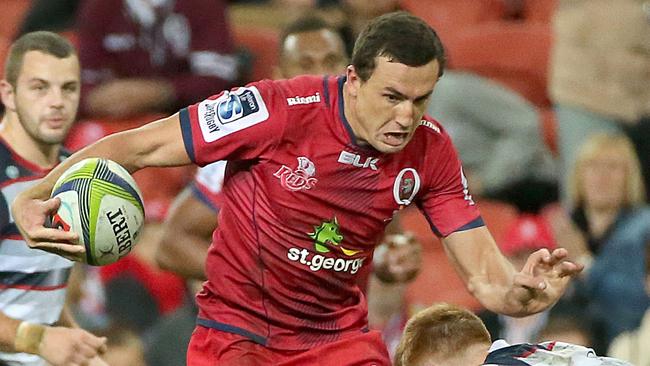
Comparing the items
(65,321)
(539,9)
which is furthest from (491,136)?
(65,321)

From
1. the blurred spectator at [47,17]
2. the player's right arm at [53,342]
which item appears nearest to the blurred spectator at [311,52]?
the player's right arm at [53,342]

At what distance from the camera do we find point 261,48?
9.29m

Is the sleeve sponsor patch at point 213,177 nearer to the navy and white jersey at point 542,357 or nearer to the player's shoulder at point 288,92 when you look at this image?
the player's shoulder at point 288,92

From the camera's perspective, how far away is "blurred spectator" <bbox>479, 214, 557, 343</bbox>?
737cm

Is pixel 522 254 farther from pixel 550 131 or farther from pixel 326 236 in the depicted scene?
pixel 326 236

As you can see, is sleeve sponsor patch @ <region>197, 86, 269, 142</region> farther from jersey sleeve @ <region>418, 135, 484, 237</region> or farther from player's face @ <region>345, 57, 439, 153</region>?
jersey sleeve @ <region>418, 135, 484, 237</region>

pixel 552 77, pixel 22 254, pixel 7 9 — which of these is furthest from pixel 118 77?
pixel 22 254

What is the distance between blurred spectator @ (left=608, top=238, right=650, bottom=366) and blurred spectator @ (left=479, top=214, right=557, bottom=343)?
37cm

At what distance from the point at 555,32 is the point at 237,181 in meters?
4.52

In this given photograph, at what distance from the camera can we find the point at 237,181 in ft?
16.1

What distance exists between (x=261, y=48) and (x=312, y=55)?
2.62 m

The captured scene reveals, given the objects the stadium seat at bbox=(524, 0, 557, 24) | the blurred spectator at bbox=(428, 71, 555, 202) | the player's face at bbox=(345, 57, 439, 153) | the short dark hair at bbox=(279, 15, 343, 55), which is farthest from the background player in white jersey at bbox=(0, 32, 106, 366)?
the stadium seat at bbox=(524, 0, 557, 24)

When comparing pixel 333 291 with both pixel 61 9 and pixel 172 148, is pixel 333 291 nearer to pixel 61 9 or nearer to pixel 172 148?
pixel 172 148

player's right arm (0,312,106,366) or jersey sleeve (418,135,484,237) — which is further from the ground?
jersey sleeve (418,135,484,237)
